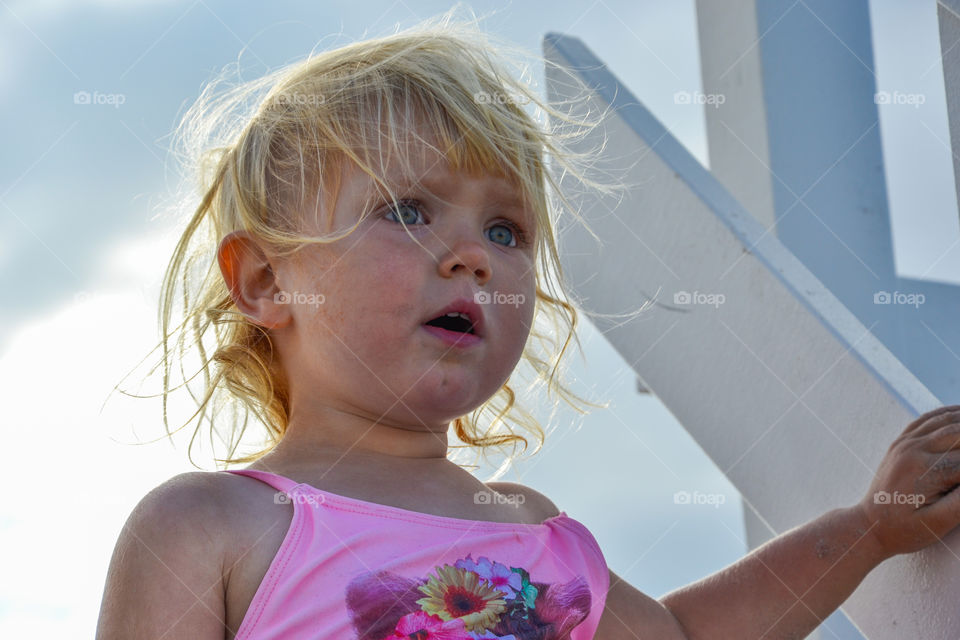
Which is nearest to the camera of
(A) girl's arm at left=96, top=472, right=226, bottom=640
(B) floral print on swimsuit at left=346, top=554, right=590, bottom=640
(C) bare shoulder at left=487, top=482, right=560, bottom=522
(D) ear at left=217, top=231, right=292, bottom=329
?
→ (A) girl's arm at left=96, top=472, right=226, bottom=640

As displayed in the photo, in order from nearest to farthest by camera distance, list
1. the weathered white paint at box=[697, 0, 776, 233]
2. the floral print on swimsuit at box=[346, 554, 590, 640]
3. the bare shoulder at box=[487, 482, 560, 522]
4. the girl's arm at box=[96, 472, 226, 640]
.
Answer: the girl's arm at box=[96, 472, 226, 640]
the floral print on swimsuit at box=[346, 554, 590, 640]
the bare shoulder at box=[487, 482, 560, 522]
the weathered white paint at box=[697, 0, 776, 233]

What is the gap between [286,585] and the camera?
138cm

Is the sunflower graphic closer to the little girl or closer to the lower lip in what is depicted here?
the little girl

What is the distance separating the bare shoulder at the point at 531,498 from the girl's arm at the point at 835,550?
24 cm

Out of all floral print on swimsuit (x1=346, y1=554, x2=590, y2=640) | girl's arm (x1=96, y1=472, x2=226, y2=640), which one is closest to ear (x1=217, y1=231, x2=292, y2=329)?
girl's arm (x1=96, y1=472, x2=226, y2=640)

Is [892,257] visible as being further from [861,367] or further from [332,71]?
[332,71]

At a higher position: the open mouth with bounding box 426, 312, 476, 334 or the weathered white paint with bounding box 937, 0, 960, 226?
the weathered white paint with bounding box 937, 0, 960, 226

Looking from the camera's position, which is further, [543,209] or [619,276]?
[619,276]

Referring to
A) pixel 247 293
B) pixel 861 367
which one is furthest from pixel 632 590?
pixel 247 293

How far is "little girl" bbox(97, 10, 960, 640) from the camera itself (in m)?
1.38

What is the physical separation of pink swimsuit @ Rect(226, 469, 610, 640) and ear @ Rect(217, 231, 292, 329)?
0.26 meters

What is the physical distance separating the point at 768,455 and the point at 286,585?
2.54ft

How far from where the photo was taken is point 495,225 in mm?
1681

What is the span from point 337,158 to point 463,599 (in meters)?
0.67
